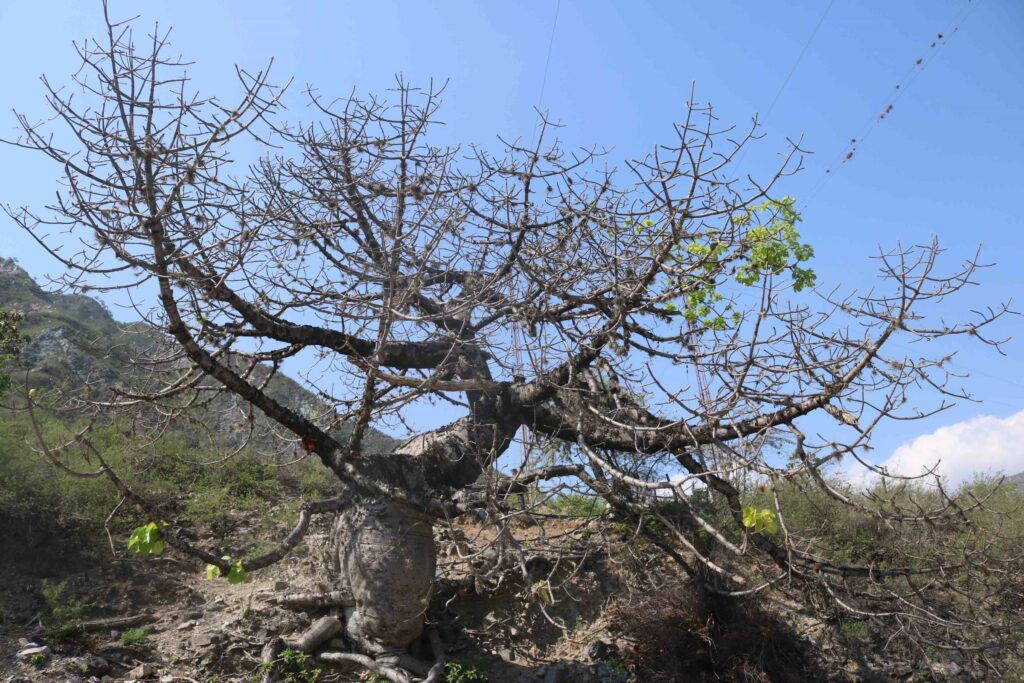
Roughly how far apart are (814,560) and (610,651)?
2.20m

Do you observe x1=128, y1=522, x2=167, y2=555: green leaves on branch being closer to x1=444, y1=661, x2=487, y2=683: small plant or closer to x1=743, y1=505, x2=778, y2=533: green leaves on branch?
x1=444, y1=661, x2=487, y2=683: small plant

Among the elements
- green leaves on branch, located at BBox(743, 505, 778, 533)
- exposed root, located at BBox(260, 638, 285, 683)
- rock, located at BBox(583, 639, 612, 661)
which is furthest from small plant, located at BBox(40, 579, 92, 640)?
green leaves on branch, located at BBox(743, 505, 778, 533)

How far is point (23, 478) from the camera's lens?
25.8 feet

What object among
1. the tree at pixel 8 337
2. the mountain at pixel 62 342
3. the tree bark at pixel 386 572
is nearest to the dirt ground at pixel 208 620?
the tree bark at pixel 386 572

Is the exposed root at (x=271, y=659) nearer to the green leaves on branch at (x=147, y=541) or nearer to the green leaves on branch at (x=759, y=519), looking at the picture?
the green leaves on branch at (x=147, y=541)

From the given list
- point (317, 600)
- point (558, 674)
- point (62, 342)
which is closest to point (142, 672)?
point (317, 600)

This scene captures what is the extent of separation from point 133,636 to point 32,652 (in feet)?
2.37

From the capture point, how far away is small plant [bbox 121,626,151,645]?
632cm

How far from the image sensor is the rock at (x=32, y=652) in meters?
5.80

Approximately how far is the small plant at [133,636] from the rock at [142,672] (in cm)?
41

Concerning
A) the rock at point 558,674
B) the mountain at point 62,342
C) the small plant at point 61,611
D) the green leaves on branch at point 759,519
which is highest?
the mountain at point 62,342

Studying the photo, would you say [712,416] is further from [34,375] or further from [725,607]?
[34,375]

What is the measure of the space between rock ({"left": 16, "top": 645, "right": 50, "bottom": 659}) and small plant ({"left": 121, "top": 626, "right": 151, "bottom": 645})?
55cm

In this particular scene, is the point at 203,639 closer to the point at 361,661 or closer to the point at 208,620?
the point at 208,620
